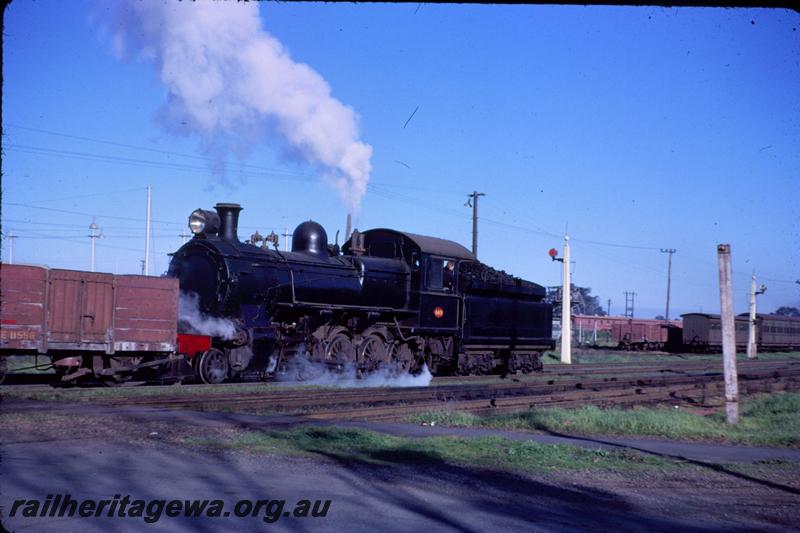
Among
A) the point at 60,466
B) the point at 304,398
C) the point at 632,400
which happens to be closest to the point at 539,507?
the point at 60,466

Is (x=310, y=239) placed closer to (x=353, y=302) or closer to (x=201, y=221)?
(x=353, y=302)

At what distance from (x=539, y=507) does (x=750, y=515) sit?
6.23 feet

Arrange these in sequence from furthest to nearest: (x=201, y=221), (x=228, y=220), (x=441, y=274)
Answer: (x=441, y=274)
(x=228, y=220)
(x=201, y=221)

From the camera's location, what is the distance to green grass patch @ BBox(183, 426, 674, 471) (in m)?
9.39

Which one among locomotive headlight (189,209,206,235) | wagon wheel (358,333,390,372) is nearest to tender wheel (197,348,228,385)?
locomotive headlight (189,209,206,235)

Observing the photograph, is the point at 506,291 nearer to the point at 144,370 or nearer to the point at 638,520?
the point at 144,370

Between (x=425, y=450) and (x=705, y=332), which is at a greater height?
(x=705, y=332)

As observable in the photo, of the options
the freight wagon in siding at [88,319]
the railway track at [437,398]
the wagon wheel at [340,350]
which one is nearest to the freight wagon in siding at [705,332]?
the railway track at [437,398]

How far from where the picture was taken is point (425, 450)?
1005 centimetres

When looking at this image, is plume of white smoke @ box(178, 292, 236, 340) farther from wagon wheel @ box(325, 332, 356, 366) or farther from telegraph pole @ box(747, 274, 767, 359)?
telegraph pole @ box(747, 274, 767, 359)

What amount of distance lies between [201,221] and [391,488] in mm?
13065

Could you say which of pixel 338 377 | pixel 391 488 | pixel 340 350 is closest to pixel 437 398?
pixel 338 377

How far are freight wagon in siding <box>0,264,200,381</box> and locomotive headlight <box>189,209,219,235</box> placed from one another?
68.4 inches

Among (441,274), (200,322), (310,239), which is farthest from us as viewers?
(441,274)
